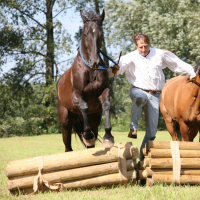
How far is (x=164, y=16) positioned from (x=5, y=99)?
1465cm

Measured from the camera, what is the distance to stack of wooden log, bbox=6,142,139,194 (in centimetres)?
445

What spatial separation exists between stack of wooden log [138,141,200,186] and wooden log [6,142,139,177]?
1.39ft

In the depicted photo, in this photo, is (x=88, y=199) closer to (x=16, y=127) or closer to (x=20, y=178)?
(x=20, y=178)

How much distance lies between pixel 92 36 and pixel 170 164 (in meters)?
2.42

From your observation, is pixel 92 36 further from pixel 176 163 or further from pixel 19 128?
pixel 19 128

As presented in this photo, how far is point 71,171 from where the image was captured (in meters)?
4.52

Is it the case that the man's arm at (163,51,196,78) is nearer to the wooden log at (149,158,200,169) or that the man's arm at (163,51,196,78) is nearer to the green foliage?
the wooden log at (149,158,200,169)

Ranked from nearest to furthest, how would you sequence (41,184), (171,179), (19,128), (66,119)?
(41,184) → (171,179) → (66,119) → (19,128)

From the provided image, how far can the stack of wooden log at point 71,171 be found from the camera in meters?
4.45

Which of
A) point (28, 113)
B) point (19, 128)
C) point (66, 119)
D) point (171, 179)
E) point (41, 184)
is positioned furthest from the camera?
point (28, 113)

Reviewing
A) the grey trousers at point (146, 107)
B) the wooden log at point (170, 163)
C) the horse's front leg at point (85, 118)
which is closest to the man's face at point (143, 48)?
the grey trousers at point (146, 107)

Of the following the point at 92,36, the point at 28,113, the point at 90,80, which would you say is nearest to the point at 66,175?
the point at 90,80

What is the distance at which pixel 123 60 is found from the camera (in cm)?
557

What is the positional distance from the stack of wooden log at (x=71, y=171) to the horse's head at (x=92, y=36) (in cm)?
147
